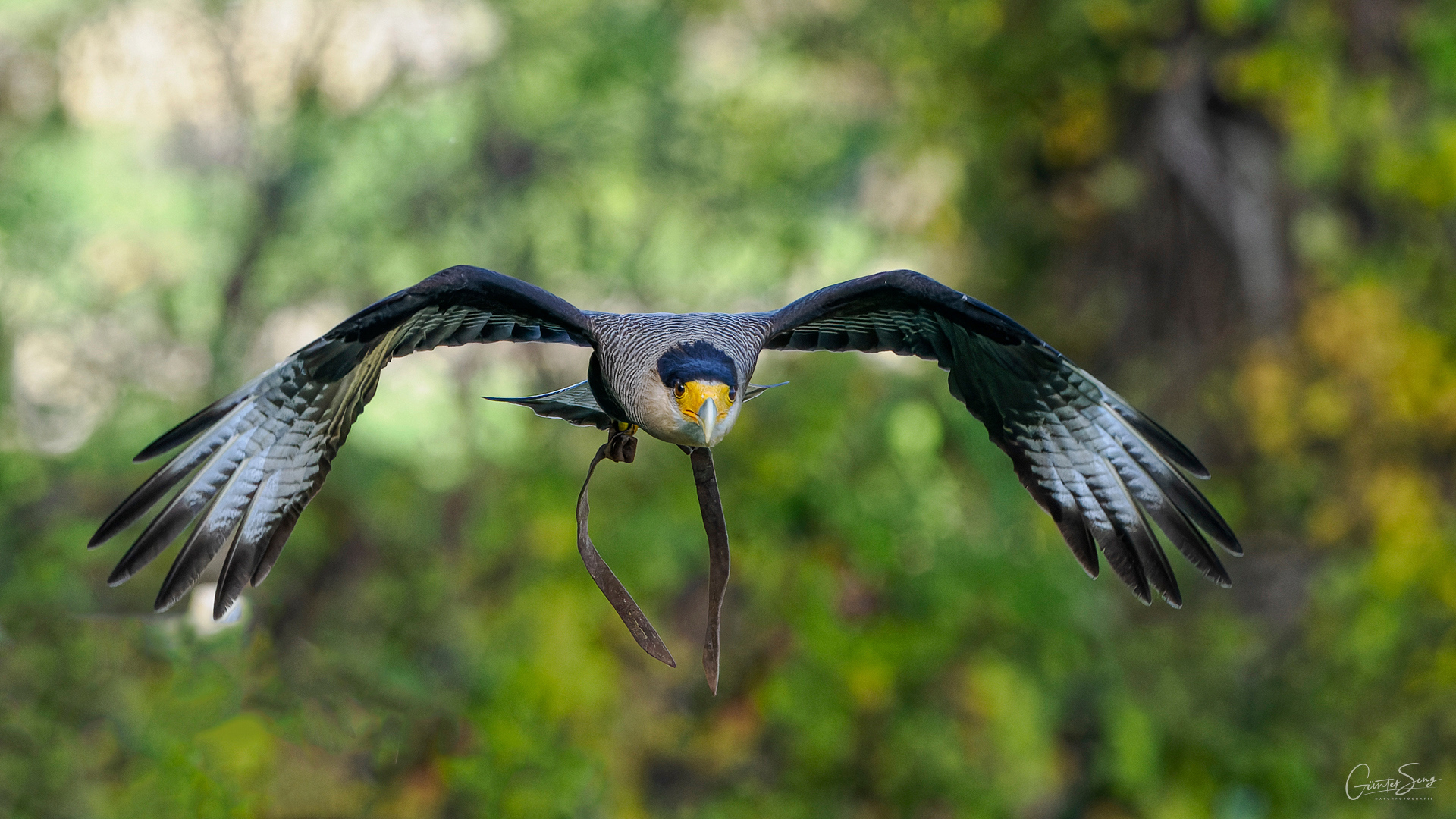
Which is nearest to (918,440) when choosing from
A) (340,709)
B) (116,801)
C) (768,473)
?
(768,473)

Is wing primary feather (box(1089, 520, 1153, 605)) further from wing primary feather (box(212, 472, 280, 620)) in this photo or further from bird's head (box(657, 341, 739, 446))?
wing primary feather (box(212, 472, 280, 620))

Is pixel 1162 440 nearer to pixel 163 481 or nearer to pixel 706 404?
pixel 706 404

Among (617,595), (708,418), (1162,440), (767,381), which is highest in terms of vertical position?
(767,381)

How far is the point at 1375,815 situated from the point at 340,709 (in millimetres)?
4945

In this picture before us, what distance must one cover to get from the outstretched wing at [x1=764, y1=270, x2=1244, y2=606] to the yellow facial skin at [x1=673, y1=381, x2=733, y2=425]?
2.46 ft

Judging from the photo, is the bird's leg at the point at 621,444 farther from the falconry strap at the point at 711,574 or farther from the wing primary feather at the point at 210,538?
the wing primary feather at the point at 210,538

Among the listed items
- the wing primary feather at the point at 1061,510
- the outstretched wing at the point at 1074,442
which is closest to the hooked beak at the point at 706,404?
the outstretched wing at the point at 1074,442

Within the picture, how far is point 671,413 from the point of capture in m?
1.86

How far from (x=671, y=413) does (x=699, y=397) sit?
0.06 m

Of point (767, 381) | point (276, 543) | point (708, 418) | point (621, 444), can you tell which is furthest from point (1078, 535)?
point (767, 381)

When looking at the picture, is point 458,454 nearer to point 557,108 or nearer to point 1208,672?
point 557,108

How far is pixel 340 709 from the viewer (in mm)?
4699

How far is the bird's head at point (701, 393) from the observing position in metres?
1.81

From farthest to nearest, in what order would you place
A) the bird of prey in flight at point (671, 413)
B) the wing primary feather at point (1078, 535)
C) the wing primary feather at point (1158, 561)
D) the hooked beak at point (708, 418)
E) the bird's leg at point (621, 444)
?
the wing primary feather at point (1078, 535) → the wing primary feather at point (1158, 561) → the bird's leg at point (621, 444) → the bird of prey in flight at point (671, 413) → the hooked beak at point (708, 418)
